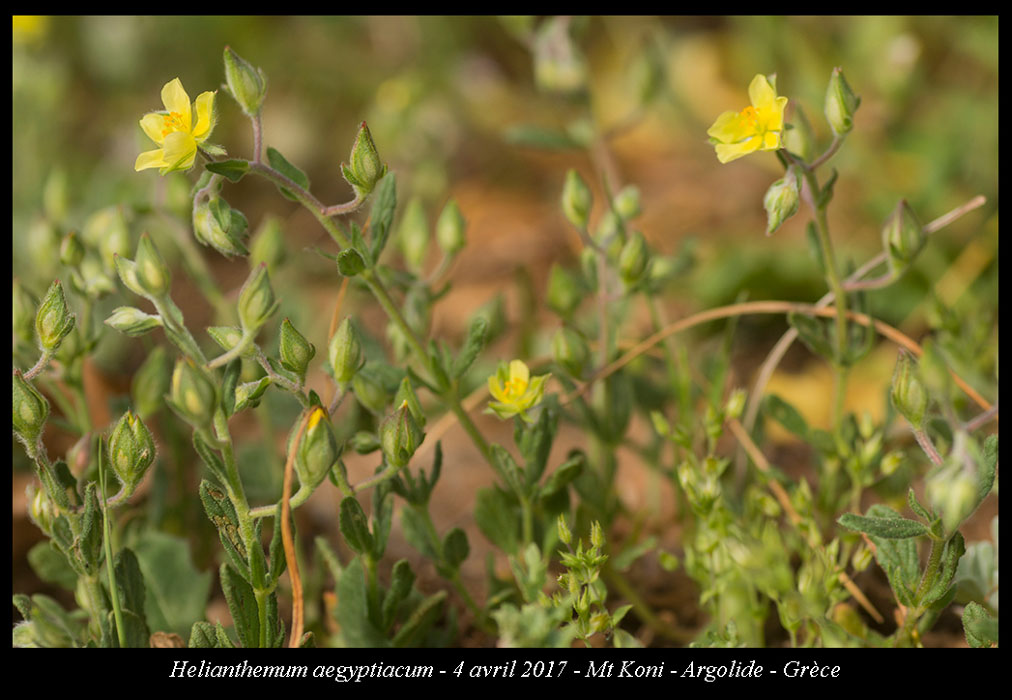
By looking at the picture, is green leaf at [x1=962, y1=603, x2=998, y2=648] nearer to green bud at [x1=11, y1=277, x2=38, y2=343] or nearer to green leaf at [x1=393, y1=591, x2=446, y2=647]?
green leaf at [x1=393, y1=591, x2=446, y2=647]

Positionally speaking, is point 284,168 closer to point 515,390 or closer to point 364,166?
point 364,166

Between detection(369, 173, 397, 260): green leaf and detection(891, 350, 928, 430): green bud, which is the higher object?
detection(369, 173, 397, 260): green leaf

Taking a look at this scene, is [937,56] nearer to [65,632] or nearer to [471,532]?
[471,532]

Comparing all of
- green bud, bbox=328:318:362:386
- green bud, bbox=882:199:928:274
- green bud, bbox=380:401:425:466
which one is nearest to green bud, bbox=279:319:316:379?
green bud, bbox=328:318:362:386

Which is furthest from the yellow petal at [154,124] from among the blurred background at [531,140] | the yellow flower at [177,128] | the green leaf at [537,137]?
the green leaf at [537,137]

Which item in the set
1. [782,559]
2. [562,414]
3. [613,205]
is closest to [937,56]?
[613,205]

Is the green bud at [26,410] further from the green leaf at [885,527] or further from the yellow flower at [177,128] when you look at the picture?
the green leaf at [885,527]
